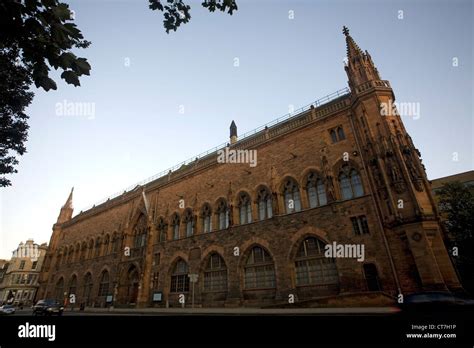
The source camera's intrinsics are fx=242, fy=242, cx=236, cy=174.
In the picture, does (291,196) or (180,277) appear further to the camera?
(180,277)

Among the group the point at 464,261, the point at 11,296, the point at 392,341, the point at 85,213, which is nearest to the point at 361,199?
the point at 464,261

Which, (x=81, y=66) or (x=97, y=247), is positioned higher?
(x=97, y=247)

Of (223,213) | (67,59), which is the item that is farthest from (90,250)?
(67,59)

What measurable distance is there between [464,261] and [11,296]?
77.1m

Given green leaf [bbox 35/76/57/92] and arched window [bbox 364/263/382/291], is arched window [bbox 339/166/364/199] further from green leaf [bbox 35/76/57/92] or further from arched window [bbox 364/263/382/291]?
green leaf [bbox 35/76/57/92]

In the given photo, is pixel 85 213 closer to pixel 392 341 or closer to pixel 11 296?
pixel 11 296

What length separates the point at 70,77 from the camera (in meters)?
2.78

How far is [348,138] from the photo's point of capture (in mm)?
17250

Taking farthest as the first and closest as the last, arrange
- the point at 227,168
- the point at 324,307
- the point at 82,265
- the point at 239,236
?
the point at 82,265, the point at 227,168, the point at 239,236, the point at 324,307

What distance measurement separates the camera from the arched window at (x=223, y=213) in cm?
2136

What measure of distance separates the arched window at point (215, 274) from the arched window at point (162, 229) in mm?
6889

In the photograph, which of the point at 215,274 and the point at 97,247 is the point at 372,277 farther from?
the point at 97,247

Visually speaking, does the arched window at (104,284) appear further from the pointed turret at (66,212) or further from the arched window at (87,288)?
the pointed turret at (66,212)

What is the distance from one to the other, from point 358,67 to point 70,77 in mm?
20641
